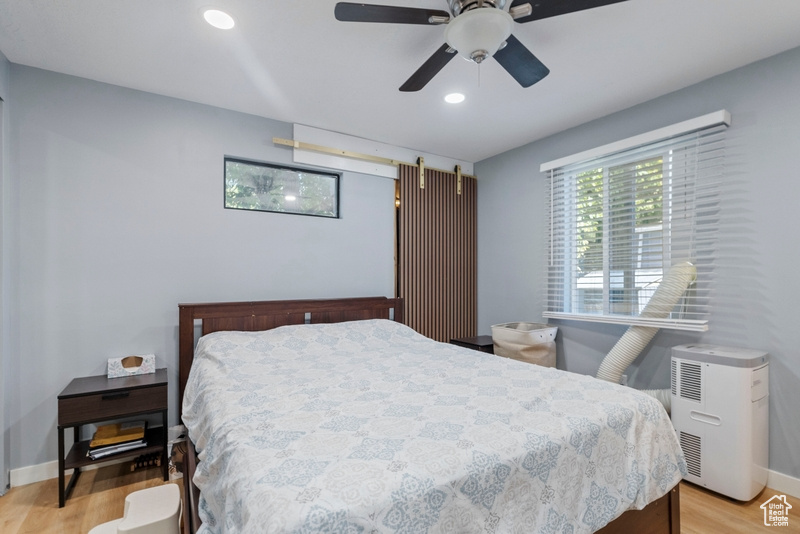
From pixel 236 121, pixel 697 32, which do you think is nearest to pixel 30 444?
pixel 236 121

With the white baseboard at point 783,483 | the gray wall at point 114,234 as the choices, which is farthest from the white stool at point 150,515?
the white baseboard at point 783,483

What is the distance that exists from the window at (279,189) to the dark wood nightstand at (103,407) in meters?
1.41

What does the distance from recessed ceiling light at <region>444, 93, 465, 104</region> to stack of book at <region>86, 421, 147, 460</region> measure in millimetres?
3064

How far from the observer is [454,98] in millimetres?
2723

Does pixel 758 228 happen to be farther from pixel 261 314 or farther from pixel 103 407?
pixel 103 407

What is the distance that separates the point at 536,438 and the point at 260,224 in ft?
8.45

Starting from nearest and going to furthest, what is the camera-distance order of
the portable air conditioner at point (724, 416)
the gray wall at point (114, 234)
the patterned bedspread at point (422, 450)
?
the patterned bedspread at point (422, 450)
the portable air conditioner at point (724, 416)
the gray wall at point (114, 234)

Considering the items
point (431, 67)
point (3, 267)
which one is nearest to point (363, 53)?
point (431, 67)

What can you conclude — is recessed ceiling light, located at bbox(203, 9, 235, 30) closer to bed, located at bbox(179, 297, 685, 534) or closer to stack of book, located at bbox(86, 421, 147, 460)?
bed, located at bbox(179, 297, 685, 534)

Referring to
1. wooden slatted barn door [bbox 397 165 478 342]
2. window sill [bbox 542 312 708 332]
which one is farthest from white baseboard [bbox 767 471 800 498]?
wooden slatted barn door [bbox 397 165 478 342]

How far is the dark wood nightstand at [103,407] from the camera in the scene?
6.91ft

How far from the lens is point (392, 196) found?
3.70 m

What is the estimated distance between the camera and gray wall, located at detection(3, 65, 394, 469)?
232 cm

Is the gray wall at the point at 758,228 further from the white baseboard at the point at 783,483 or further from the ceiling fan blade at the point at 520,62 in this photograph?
the ceiling fan blade at the point at 520,62
